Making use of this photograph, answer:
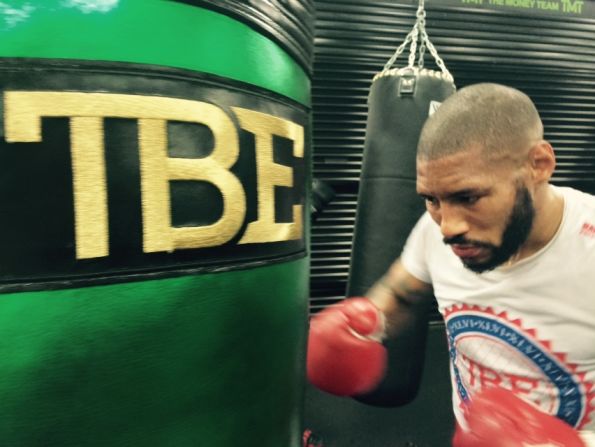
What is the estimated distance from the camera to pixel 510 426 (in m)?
0.90

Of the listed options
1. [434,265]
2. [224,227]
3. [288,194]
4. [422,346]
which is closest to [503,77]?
[422,346]

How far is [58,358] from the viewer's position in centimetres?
71

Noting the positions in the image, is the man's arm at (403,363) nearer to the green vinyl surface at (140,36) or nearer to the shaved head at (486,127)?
the shaved head at (486,127)

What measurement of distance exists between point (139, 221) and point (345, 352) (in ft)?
2.39

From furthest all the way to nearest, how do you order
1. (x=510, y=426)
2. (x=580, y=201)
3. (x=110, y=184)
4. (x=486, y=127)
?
(x=580, y=201)
(x=486, y=127)
(x=510, y=426)
(x=110, y=184)

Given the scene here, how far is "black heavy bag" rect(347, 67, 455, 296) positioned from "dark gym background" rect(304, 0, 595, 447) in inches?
29.3

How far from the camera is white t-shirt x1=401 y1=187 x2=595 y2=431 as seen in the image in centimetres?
111

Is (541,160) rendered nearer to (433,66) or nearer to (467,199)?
(467,199)

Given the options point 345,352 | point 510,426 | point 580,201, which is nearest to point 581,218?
point 580,201

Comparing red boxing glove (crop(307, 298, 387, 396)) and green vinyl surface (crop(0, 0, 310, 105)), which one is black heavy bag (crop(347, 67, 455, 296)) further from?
green vinyl surface (crop(0, 0, 310, 105))

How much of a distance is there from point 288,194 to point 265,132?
0.15 metres

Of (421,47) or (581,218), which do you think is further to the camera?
(421,47)

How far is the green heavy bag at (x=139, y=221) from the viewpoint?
69 cm

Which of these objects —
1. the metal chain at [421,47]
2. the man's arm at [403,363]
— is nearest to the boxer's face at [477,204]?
the man's arm at [403,363]
